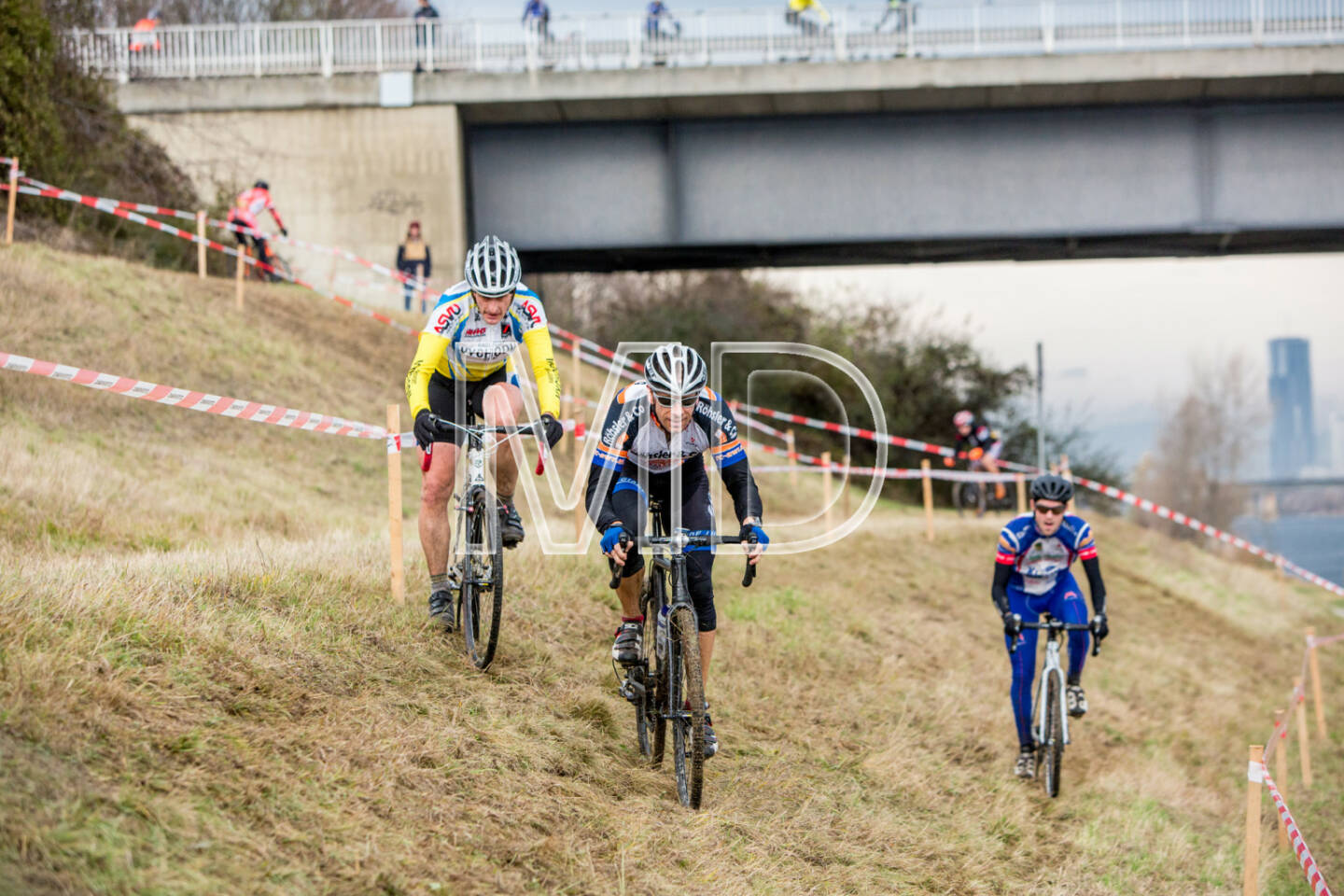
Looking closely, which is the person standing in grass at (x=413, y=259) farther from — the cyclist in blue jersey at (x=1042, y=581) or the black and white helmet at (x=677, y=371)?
the black and white helmet at (x=677, y=371)

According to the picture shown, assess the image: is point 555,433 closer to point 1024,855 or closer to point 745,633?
point 1024,855

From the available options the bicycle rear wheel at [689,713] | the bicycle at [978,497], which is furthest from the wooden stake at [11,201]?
the bicycle at [978,497]

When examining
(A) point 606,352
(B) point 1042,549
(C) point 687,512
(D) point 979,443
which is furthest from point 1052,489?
(D) point 979,443

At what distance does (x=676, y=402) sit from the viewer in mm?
5957

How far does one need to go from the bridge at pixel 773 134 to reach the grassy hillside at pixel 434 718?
9.41 metres

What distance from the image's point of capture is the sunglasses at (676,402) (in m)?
5.96

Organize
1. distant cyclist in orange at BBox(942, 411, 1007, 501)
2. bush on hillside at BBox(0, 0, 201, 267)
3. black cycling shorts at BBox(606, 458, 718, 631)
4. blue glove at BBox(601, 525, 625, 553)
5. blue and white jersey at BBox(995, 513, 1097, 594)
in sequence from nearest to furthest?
blue glove at BBox(601, 525, 625, 553), black cycling shorts at BBox(606, 458, 718, 631), blue and white jersey at BBox(995, 513, 1097, 594), bush on hillside at BBox(0, 0, 201, 267), distant cyclist in orange at BBox(942, 411, 1007, 501)

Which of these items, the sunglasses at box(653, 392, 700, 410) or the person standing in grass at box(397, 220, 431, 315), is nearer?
the sunglasses at box(653, 392, 700, 410)

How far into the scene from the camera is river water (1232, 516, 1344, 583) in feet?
247

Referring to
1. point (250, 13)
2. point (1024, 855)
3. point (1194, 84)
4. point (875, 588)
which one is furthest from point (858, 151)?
point (250, 13)

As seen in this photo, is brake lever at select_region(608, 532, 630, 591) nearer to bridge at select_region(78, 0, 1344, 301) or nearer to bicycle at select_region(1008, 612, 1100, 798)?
bicycle at select_region(1008, 612, 1100, 798)

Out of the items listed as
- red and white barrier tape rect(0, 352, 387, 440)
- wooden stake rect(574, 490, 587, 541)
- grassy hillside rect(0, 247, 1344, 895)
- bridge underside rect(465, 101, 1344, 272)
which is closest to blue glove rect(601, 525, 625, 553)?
grassy hillside rect(0, 247, 1344, 895)

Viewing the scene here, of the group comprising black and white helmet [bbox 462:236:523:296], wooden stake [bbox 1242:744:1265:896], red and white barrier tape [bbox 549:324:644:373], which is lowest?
wooden stake [bbox 1242:744:1265:896]

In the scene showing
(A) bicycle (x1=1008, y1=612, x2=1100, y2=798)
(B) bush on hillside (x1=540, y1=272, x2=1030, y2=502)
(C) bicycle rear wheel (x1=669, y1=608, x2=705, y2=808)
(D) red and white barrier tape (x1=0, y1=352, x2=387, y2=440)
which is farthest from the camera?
(B) bush on hillside (x1=540, y1=272, x2=1030, y2=502)
